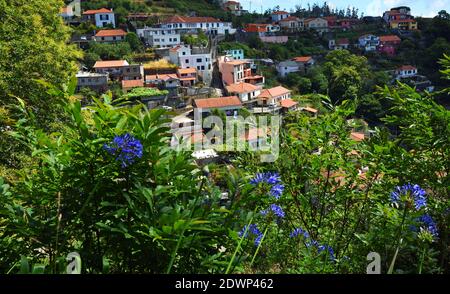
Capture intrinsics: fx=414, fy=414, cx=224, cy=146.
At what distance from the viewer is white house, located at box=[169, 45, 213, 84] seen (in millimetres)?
36562

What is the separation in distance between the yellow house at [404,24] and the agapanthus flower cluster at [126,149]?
62.9 meters

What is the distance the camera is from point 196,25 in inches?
1845

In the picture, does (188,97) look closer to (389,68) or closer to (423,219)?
(389,68)

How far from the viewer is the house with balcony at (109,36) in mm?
39375

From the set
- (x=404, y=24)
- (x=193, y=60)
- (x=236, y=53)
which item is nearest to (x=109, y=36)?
(x=193, y=60)

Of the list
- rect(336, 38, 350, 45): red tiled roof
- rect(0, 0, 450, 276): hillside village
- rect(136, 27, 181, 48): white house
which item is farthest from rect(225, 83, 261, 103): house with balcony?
rect(0, 0, 450, 276): hillside village

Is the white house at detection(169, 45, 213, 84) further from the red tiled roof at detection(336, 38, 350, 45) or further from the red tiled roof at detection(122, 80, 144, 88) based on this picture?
the red tiled roof at detection(336, 38, 350, 45)

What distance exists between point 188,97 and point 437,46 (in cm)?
2886

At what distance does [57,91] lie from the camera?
1609 mm

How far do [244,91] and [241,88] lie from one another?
547mm

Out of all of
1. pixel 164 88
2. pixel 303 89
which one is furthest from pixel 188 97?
pixel 303 89

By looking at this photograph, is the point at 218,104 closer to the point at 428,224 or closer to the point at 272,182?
the point at 272,182

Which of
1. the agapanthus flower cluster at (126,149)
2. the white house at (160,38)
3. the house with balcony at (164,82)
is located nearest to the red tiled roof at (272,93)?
the house with balcony at (164,82)

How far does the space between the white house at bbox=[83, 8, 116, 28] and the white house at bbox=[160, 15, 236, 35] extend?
5705mm
